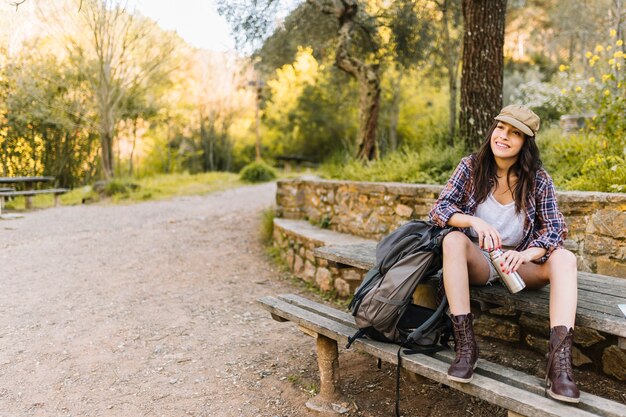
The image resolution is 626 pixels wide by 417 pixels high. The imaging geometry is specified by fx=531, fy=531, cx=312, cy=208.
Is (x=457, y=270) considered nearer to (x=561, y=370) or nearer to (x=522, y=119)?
(x=561, y=370)

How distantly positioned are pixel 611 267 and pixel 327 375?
2.10 meters

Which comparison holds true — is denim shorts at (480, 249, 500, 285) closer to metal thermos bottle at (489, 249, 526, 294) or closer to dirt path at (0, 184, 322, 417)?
metal thermos bottle at (489, 249, 526, 294)

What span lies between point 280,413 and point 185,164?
65.1 feet

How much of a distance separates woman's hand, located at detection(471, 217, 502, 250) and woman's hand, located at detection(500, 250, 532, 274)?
0.08m

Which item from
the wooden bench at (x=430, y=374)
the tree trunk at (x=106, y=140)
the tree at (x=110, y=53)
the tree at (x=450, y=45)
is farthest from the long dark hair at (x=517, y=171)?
the tree trunk at (x=106, y=140)

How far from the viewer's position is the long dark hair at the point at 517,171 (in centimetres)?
273

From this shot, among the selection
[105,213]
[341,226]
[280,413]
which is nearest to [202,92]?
[105,213]

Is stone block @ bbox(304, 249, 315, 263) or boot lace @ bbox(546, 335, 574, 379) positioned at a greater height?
boot lace @ bbox(546, 335, 574, 379)

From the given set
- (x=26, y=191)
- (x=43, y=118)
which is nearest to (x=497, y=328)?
(x=26, y=191)

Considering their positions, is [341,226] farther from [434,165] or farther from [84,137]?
[84,137]

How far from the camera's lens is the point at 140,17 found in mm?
12930

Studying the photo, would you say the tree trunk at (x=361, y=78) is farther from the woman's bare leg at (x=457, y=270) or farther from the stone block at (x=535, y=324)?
the woman's bare leg at (x=457, y=270)

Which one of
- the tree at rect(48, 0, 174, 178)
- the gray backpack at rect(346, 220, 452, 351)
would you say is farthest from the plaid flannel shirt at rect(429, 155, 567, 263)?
the tree at rect(48, 0, 174, 178)

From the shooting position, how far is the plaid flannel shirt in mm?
2623
